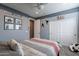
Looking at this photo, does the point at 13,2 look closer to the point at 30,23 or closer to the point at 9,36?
the point at 30,23

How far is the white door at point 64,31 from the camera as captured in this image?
161 centimetres

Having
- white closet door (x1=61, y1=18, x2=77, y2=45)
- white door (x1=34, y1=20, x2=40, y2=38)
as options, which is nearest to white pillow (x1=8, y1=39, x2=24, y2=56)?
white door (x1=34, y1=20, x2=40, y2=38)

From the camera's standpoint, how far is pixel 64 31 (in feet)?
5.41

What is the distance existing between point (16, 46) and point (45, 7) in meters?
0.82

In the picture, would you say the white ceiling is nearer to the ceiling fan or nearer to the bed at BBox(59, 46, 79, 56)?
the ceiling fan

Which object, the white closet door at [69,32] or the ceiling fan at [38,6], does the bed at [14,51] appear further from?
the ceiling fan at [38,6]

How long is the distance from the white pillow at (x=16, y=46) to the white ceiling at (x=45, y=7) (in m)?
0.56

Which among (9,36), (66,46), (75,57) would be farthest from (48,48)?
(9,36)

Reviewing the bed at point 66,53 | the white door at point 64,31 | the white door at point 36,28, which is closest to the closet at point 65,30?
the white door at point 64,31

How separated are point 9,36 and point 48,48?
2.23ft

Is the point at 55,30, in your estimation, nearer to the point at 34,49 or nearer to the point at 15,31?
the point at 34,49

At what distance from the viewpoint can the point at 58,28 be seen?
1674 millimetres

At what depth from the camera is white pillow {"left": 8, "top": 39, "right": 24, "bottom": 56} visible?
1.55m

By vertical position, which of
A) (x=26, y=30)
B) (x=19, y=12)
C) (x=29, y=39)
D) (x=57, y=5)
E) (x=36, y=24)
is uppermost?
(x=57, y=5)
